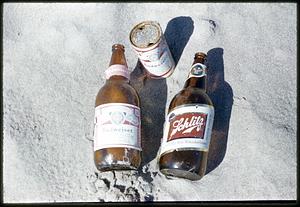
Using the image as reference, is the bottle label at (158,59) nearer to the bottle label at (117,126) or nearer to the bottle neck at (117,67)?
the bottle neck at (117,67)

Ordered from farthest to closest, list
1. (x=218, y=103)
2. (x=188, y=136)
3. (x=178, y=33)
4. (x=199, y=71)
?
(x=178, y=33) < (x=218, y=103) < (x=199, y=71) < (x=188, y=136)

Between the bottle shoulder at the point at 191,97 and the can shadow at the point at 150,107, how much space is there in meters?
0.11

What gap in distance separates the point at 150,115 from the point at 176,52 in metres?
0.28

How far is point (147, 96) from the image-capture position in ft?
7.55

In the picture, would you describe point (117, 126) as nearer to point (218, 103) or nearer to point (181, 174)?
point (181, 174)

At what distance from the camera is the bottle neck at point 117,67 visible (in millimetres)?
2145

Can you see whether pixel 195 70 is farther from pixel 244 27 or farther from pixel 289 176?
pixel 289 176

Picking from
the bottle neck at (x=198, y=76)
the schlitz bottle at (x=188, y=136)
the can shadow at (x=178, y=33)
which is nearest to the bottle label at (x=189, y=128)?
the schlitz bottle at (x=188, y=136)

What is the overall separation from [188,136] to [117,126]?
255 mm

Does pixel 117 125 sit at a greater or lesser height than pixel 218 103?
lesser

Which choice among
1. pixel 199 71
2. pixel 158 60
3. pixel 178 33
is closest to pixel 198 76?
pixel 199 71

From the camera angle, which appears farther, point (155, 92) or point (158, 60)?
point (155, 92)

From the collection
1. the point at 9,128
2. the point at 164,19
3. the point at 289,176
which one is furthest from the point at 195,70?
the point at 9,128

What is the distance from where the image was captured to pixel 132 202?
7.09 feet
